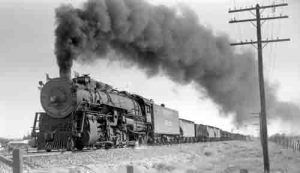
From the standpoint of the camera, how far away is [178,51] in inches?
1085

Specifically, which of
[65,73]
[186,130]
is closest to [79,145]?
[65,73]

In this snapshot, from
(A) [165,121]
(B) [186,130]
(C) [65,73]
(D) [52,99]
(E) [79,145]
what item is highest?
(C) [65,73]

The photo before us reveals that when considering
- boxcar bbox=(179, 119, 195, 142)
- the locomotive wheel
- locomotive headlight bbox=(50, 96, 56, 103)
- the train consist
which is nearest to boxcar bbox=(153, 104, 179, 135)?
boxcar bbox=(179, 119, 195, 142)

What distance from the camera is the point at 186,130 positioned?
3762 centimetres

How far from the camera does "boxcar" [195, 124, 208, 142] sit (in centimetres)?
4225

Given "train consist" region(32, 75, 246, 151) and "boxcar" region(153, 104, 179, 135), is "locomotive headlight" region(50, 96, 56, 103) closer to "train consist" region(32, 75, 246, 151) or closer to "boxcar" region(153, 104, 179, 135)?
"train consist" region(32, 75, 246, 151)

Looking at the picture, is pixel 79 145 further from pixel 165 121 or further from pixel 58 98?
pixel 165 121

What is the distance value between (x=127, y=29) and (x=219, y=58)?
1046cm

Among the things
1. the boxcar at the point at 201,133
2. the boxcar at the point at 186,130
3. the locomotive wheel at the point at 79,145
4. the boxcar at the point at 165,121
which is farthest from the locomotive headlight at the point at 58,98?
the boxcar at the point at 201,133

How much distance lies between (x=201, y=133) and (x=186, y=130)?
6.43 metres

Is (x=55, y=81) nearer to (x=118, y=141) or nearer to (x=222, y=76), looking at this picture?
(x=118, y=141)

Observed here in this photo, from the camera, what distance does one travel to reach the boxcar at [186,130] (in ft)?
116

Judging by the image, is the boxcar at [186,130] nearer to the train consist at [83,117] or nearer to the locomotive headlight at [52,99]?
the train consist at [83,117]

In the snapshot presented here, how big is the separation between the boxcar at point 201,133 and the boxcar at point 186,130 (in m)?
0.96
